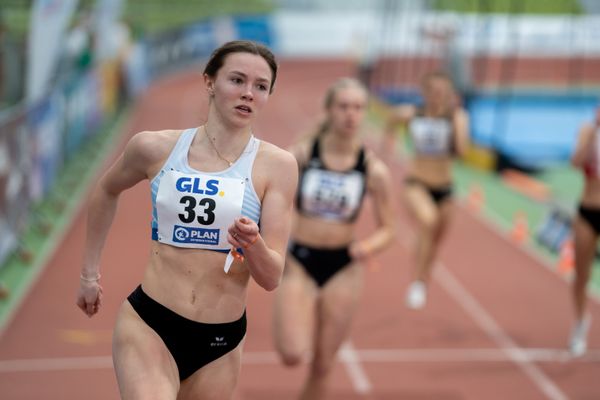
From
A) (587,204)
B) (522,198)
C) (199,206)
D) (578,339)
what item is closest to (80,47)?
(522,198)

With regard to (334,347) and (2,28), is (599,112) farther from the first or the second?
(2,28)

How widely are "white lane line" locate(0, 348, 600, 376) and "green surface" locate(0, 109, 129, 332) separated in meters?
1.07

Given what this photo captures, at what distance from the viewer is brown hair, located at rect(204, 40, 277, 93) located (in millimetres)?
4020

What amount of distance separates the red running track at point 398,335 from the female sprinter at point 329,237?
3.80 feet

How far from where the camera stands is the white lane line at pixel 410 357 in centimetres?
858

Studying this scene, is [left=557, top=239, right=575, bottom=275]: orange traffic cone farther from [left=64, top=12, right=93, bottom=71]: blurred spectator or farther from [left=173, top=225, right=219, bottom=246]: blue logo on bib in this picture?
[left=64, top=12, right=93, bottom=71]: blurred spectator

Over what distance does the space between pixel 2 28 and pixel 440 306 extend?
30.0 ft

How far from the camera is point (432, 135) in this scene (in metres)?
10.0

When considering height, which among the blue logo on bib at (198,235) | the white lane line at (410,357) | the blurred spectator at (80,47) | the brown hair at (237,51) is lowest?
the white lane line at (410,357)

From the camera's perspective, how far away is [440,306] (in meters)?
11.0

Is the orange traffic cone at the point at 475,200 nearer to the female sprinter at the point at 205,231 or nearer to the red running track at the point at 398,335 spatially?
the red running track at the point at 398,335

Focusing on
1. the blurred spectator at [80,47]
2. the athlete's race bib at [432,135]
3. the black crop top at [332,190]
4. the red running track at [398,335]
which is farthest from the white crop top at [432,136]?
the blurred spectator at [80,47]

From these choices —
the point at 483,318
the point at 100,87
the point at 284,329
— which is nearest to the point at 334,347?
the point at 284,329

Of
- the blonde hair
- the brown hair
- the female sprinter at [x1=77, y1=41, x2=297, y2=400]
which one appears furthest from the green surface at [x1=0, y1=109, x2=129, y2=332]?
the brown hair
